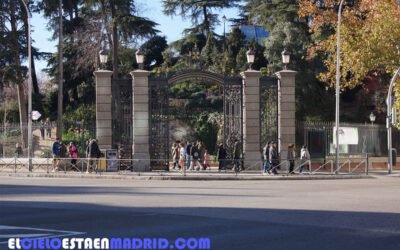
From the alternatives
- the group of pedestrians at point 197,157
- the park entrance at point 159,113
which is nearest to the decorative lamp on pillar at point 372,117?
the park entrance at point 159,113

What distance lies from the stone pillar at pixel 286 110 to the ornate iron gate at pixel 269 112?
600 mm

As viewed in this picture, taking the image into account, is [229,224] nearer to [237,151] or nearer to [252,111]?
[252,111]

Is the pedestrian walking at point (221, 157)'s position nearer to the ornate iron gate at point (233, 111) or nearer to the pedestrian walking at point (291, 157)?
the ornate iron gate at point (233, 111)

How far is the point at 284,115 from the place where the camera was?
34.0m

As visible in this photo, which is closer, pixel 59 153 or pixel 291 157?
pixel 291 157

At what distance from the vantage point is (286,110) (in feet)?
112

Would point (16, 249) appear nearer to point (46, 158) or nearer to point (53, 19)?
point (46, 158)

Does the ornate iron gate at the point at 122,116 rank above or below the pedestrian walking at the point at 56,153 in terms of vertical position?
above

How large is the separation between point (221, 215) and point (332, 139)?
2217 cm

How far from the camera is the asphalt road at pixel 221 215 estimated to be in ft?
39.0

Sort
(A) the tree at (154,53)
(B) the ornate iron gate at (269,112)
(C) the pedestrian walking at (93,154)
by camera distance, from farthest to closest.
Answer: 1. (A) the tree at (154,53)
2. (B) the ornate iron gate at (269,112)
3. (C) the pedestrian walking at (93,154)

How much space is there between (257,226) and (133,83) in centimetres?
2078

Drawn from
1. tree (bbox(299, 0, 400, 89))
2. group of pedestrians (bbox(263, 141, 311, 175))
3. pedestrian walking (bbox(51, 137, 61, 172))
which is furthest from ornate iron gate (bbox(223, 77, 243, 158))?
pedestrian walking (bbox(51, 137, 61, 172))

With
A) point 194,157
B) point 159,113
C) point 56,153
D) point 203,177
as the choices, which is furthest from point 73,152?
point 203,177
